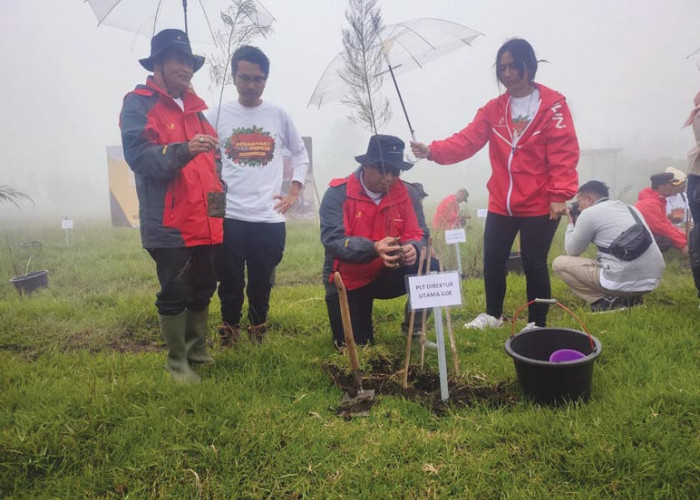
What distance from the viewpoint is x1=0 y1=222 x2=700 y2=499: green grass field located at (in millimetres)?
1824

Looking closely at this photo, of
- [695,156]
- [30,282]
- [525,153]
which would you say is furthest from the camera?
[30,282]

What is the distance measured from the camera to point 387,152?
2.78 m

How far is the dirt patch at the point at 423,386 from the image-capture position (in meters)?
2.40

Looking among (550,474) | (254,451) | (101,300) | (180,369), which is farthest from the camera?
(101,300)

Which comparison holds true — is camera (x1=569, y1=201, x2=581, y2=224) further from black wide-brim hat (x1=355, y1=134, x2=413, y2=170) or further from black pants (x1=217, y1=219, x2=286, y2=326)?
black pants (x1=217, y1=219, x2=286, y2=326)

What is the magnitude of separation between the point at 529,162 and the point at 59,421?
327 centimetres

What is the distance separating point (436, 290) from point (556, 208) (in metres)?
1.29

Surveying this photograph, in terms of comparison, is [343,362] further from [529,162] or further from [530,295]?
[529,162]

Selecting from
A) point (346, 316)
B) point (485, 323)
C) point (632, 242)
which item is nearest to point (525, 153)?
point (485, 323)

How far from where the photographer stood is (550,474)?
1835 mm

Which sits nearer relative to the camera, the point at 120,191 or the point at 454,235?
the point at 454,235

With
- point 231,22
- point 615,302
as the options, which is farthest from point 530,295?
point 231,22

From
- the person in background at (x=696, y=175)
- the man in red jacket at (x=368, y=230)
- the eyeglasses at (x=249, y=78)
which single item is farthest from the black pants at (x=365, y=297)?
the person in background at (x=696, y=175)

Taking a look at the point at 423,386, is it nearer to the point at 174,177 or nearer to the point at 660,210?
the point at 174,177
